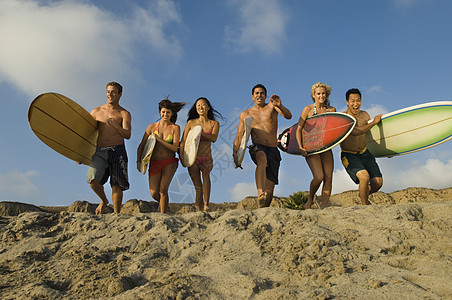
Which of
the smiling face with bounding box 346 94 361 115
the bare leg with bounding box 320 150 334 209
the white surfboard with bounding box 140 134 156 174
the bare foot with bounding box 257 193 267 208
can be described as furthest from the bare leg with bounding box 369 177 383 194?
the white surfboard with bounding box 140 134 156 174

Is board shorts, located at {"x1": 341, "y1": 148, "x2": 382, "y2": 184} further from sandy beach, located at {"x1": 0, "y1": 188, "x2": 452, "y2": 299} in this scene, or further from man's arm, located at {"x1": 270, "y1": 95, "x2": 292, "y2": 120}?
sandy beach, located at {"x1": 0, "y1": 188, "x2": 452, "y2": 299}

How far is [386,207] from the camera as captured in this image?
145 inches

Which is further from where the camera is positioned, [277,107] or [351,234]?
[277,107]

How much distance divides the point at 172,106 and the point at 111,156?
1143mm

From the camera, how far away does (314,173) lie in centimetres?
494

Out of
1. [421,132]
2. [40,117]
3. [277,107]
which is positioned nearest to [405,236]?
[277,107]

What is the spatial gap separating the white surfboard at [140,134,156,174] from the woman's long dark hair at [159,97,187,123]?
0.49 meters

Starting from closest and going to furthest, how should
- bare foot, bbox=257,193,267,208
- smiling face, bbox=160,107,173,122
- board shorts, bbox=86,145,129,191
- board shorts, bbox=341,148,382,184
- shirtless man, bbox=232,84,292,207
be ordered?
bare foot, bbox=257,193,267,208 < board shorts, bbox=86,145,129,191 < shirtless man, bbox=232,84,292,207 < board shorts, bbox=341,148,382,184 < smiling face, bbox=160,107,173,122

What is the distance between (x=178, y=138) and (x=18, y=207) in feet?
32.9

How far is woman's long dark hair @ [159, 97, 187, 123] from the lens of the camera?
5.23m

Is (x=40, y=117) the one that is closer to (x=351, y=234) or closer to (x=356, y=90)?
(x=351, y=234)

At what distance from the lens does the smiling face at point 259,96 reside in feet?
16.9

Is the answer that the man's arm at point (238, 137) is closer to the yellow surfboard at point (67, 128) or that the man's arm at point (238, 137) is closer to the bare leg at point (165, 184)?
the bare leg at point (165, 184)

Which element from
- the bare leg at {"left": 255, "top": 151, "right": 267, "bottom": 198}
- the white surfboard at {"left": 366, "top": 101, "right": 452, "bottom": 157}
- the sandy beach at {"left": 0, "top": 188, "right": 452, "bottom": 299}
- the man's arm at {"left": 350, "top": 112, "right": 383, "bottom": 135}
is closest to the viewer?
the sandy beach at {"left": 0, "top": 188, "right": 452, "bottom": 299}
